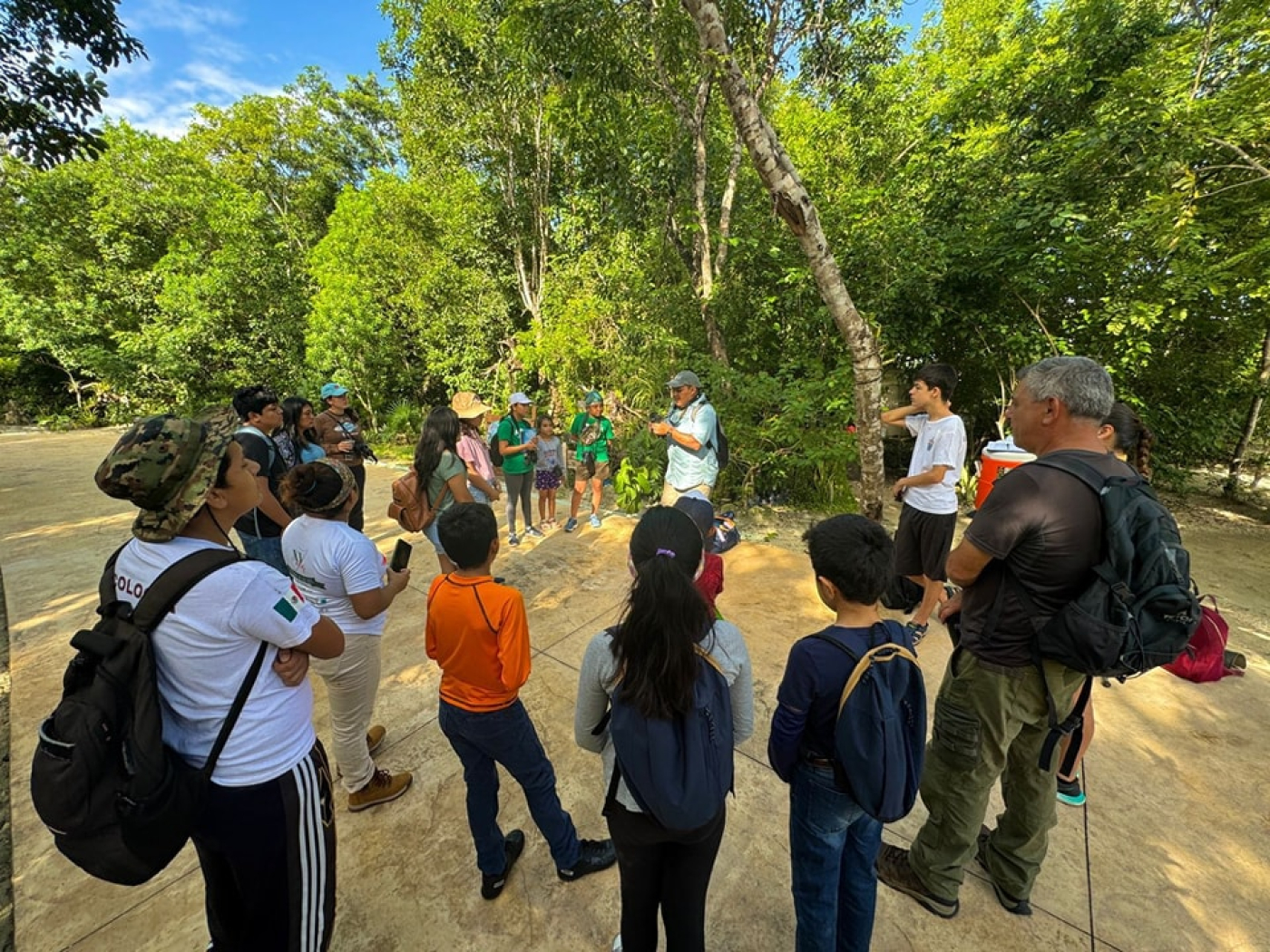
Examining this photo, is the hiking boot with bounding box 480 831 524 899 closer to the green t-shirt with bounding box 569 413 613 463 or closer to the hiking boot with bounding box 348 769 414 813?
the hiking boot with bounding box 348 769 414 813

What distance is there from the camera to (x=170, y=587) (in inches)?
46.1

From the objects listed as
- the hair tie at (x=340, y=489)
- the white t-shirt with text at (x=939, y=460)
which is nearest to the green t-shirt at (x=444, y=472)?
the hair tie at (x=340, y=489)

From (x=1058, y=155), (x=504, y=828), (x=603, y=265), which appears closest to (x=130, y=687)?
(x=504, y=828)

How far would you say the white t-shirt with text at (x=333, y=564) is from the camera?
202 cm

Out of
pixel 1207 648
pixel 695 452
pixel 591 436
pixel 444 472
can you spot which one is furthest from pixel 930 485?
pixel 591 436

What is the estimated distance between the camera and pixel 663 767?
125 cm

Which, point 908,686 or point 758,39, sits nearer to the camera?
point 908,686

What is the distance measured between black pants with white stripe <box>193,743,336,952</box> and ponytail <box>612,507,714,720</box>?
3.15ft

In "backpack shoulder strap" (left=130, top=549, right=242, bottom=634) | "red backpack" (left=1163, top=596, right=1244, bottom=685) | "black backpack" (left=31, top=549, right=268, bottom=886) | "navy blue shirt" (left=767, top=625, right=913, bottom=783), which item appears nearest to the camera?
"black backpack" (left=31, top=549, right=268, bottom=886)

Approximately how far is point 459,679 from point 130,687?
0.90 metres

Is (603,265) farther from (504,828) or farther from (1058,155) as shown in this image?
(504,828)

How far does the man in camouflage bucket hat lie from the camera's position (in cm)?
121

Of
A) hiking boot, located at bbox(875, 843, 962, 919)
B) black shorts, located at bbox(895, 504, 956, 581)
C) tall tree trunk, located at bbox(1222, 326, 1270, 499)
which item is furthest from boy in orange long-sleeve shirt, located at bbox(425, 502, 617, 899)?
tall tree trunk, located at bbox(1222, 326, 1270, 499)

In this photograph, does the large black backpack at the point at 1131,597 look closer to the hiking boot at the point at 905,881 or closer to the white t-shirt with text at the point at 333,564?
the hiking boot at the point at 905,881
